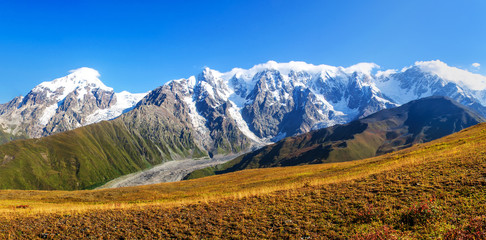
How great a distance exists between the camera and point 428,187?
53.6ft

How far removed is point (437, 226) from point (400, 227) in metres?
1.51

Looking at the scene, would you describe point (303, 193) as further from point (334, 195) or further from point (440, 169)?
point (440, 169)

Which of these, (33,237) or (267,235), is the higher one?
(33,237)

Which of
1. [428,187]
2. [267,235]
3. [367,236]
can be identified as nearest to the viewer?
[367,236]

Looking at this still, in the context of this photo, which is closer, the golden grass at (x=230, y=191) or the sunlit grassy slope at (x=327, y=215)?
the sunlit grassy slope at (x=327, y=215)

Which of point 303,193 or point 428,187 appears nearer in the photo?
point 428,187

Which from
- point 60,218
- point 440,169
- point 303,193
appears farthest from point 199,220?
point 440,169

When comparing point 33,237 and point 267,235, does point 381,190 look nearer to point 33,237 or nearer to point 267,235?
point 267,235

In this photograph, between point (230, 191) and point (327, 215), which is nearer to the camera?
point (327, 215)

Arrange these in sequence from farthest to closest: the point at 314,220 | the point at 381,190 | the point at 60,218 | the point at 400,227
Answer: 1. the point at 60,218
2. the point at 381,190
3. the point at 314,220
4. the point at 400,227

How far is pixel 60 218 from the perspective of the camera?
19141 millimetres

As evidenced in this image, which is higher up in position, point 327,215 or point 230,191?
point 327,215

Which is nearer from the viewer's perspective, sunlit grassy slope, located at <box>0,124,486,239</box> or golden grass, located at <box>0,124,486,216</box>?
sunlit grassy slope, located at <box>0,124,486,239</box>

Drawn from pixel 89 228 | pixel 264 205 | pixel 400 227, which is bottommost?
pixel 400 227
